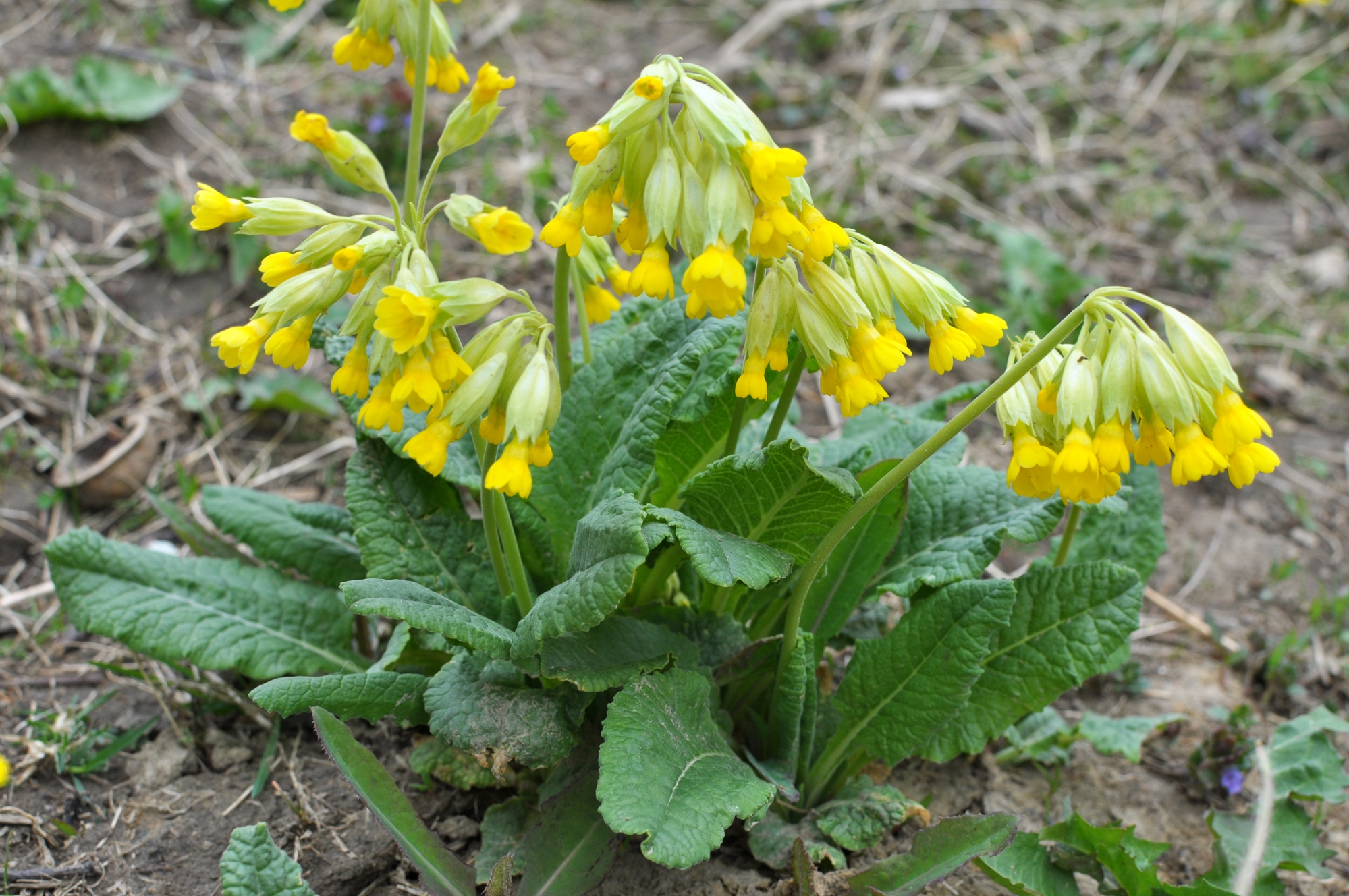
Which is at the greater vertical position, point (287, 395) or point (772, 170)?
point (772, 170)

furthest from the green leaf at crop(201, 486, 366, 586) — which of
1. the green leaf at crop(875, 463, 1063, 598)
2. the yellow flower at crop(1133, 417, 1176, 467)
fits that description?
the yellow flower at crop(1133, 417, 1176, 467)

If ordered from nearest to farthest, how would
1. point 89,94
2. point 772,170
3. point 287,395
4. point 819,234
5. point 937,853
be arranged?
point 772,170
point 819,234
point 937,853
point 287,395
point 89,94

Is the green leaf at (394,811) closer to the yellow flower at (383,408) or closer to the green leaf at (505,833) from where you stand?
the green leaf at (505,833)

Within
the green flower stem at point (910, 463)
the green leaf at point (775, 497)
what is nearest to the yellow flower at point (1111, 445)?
the green flower stem at point (910, 463)

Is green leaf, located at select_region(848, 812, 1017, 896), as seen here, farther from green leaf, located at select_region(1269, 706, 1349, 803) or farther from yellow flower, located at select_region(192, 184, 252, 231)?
yellow flower, located at select_region(192, 184, 252, 231)

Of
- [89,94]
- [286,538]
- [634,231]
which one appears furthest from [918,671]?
[89,94]

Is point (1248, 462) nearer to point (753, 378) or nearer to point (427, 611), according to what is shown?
point (753, 378)

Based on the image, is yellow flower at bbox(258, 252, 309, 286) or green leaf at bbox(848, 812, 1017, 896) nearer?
yellow flower at bbox(258, 252, 309, 286)

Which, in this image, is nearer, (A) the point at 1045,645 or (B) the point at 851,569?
(A) the point at 1045,645
